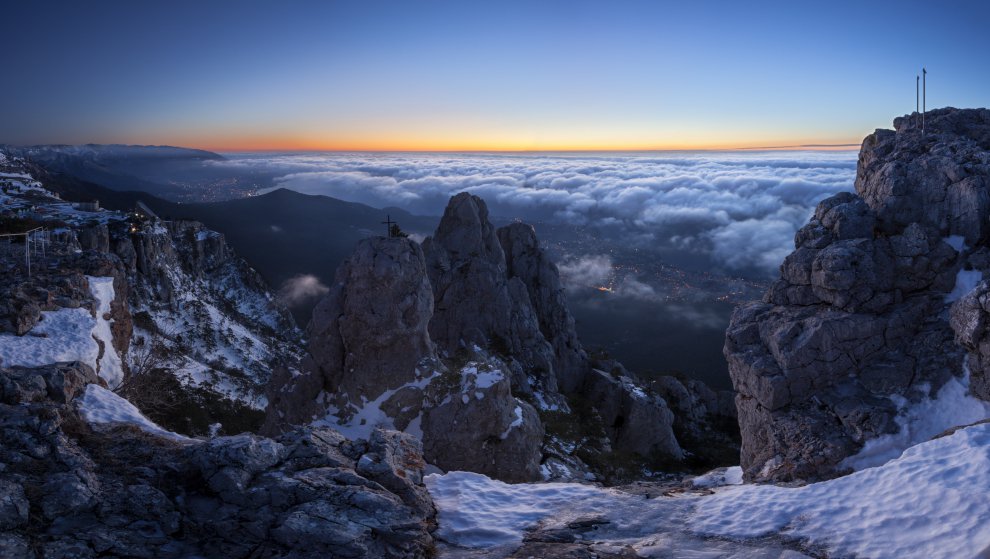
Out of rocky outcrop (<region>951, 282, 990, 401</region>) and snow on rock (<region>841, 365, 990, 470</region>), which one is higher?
rocky outcrop (<region>951, 282, 990, 401</region>)

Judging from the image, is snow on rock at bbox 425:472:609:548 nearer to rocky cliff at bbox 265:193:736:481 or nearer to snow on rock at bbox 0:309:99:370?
rocky cliff at bbox 265:193:736:481

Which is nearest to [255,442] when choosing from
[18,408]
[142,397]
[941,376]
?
[18,408]

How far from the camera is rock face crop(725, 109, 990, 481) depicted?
981 inches

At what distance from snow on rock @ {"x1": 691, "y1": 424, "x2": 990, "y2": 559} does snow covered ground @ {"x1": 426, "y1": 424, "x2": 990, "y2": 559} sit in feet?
0.08

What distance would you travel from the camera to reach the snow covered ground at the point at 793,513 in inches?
511

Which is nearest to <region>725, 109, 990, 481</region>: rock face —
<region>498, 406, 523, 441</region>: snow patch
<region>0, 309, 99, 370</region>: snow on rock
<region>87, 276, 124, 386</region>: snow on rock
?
<region>498, 406, 523, 441</region>: snow patch

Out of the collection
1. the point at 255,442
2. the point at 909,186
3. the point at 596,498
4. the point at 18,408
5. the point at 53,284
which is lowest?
the point at 596,498

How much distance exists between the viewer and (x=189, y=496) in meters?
13.0

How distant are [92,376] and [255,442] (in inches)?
373

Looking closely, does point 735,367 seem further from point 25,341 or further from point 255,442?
point 25,341

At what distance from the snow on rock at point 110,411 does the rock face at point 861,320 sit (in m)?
25.2

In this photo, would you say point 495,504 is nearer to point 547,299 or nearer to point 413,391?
point 413,391

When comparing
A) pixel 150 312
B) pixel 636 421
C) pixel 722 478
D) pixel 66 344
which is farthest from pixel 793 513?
pixel 150 312

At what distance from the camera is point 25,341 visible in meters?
21.7
